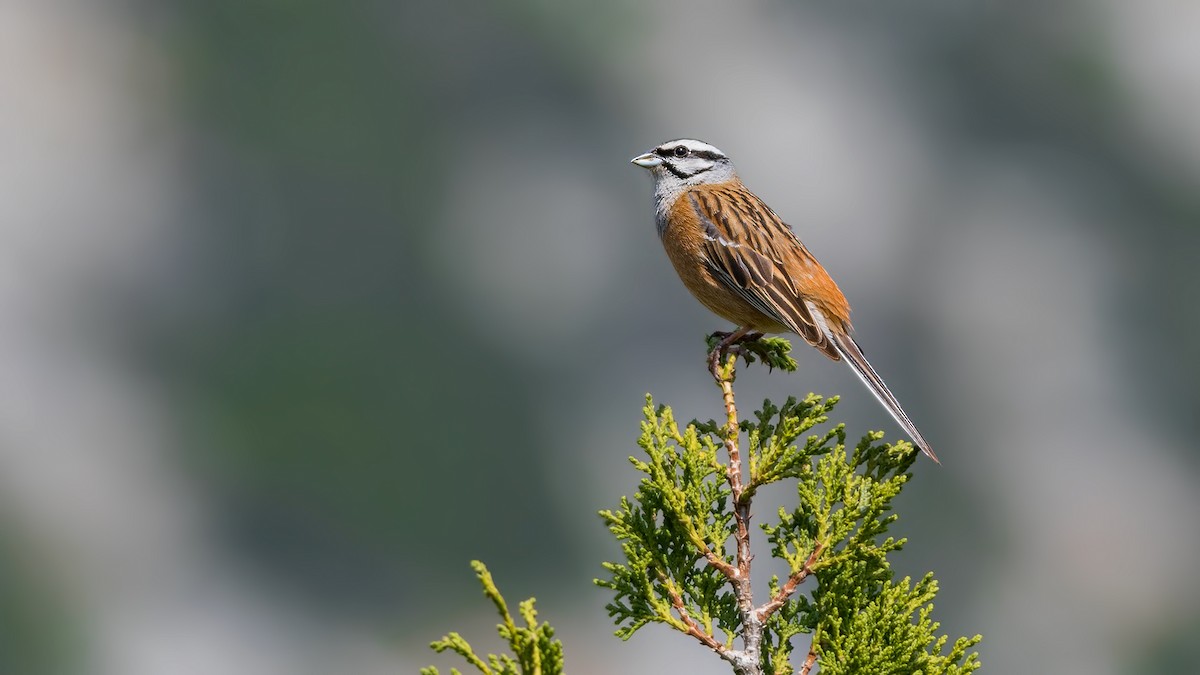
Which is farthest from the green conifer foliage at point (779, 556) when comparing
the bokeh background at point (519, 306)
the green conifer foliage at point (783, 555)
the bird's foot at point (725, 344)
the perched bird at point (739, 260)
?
the bokeh background at point (519, 306)

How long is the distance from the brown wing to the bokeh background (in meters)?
Answer: 40.6

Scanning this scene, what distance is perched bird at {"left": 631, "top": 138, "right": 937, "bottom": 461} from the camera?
637 centimetres

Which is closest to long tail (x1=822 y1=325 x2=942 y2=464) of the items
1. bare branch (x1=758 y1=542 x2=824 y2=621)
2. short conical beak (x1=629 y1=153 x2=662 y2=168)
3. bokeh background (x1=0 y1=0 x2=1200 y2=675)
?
bare branch (x1=758 y1=542 x2=824 y2=621)

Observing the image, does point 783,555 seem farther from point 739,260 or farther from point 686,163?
point 686,163

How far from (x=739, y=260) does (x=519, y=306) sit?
197 feet

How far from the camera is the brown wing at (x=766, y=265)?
251 inches

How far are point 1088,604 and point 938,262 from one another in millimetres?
17555

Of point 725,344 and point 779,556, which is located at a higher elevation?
point 725,344

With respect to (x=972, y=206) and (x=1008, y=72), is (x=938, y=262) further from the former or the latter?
(x=1008, y=72)

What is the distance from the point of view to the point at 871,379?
19.8 ft

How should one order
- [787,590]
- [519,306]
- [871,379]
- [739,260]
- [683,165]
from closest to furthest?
[787,590] < [871,379] < [739,260] < [683,165] < [519,306]

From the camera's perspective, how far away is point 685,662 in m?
53.2

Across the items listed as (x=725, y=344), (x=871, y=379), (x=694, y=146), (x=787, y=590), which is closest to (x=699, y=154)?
(x=694, y=146)

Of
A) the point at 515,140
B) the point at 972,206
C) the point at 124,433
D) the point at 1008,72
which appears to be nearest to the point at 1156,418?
the point at 972,206
